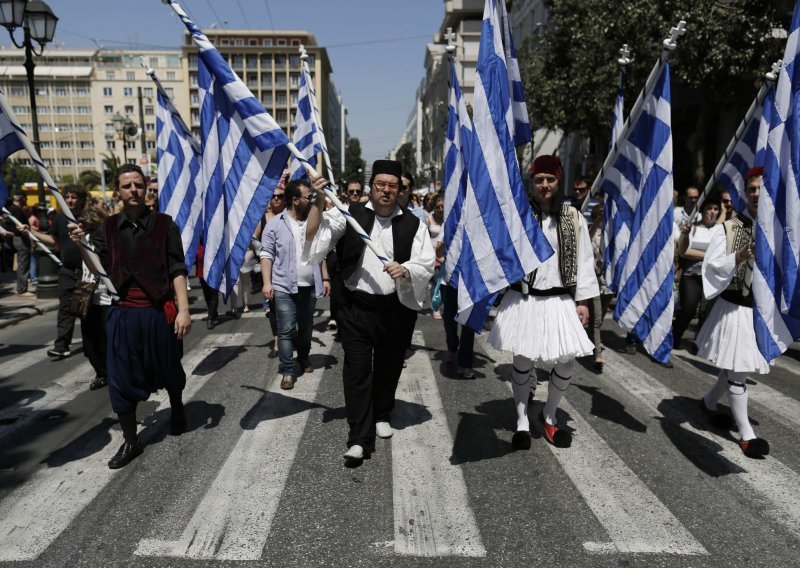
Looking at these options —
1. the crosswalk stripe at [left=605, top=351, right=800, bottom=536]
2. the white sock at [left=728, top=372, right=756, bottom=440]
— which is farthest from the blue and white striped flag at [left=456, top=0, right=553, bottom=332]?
the crosswalk stripe at [left=605, top=351, right=800, bottom=536]

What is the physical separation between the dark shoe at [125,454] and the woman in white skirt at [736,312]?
4.22 meters

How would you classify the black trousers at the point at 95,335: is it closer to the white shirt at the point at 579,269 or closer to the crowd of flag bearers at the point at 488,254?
the crowd of flag bearers at the point at 488,254

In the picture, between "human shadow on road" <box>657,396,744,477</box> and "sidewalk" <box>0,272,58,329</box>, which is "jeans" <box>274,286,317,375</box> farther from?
"sidewalk" <box>0,272,58,329</box>

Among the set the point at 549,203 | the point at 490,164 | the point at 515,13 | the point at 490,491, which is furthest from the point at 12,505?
the point at 515,13

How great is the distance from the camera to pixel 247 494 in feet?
11.9

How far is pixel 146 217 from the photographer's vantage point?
421 cm

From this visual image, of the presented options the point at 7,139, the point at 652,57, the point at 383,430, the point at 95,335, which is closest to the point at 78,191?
the point at 95,335

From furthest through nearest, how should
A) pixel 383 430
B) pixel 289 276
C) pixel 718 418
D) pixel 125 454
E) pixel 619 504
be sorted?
pixel 289 276, pixel 718 418, pixel 383 430, pixel 125 454, pixel 619 504

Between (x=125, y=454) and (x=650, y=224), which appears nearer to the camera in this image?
(x=125, y=454)

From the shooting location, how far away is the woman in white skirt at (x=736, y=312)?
422 centimetres

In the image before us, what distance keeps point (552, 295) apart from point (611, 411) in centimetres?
168

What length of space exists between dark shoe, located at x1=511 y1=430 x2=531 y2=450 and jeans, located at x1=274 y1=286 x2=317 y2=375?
2559 mm

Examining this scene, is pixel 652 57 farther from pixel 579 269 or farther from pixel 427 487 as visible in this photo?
pixel 427 487

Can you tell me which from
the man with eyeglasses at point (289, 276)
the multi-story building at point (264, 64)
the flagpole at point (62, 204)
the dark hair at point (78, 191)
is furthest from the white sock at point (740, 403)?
the multi-story building at point (264, 64)
